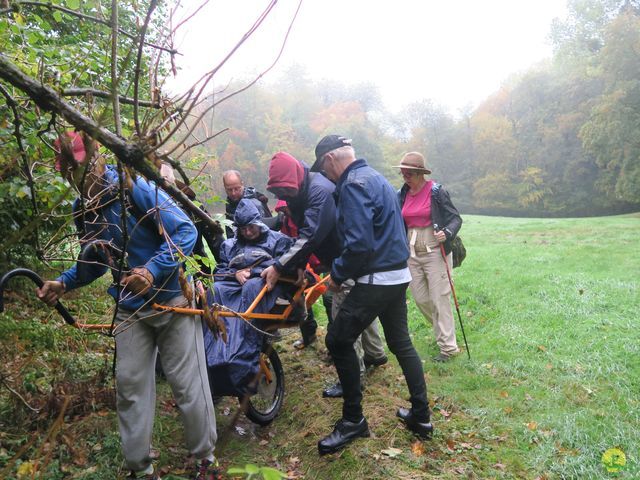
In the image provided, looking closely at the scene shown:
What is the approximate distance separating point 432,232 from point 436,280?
0.55m

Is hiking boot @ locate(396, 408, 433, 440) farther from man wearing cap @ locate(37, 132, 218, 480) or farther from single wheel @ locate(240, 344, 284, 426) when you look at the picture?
man wearing cap @ locate(37, 132, 218, 480)

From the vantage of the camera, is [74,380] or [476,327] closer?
[74,380]

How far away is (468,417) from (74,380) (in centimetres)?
342

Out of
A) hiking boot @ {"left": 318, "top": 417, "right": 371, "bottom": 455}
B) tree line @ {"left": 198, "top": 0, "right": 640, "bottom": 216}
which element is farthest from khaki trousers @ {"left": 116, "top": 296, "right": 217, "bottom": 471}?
tree line @ {"left": 198, "top": 0, "right": 640, "bottom": 216}

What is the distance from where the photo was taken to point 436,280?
5473 millimetres

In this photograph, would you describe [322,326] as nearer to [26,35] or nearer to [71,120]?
[26,35]

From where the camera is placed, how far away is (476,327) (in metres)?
6.77

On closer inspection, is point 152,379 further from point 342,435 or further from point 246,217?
point 246,217

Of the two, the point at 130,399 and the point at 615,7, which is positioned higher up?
the point at 615,7

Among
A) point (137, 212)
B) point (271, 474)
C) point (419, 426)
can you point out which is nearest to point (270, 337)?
point (419, 426)

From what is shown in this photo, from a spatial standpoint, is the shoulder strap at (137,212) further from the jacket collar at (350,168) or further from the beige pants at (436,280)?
the beige pants at (436,280)

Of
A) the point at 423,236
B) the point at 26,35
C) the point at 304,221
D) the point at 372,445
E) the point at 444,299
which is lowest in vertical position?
the point at 372,445

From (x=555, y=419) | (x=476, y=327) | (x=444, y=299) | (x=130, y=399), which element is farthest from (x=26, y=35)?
(x=476, y=327)

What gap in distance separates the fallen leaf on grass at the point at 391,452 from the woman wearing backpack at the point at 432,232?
2132 mm
